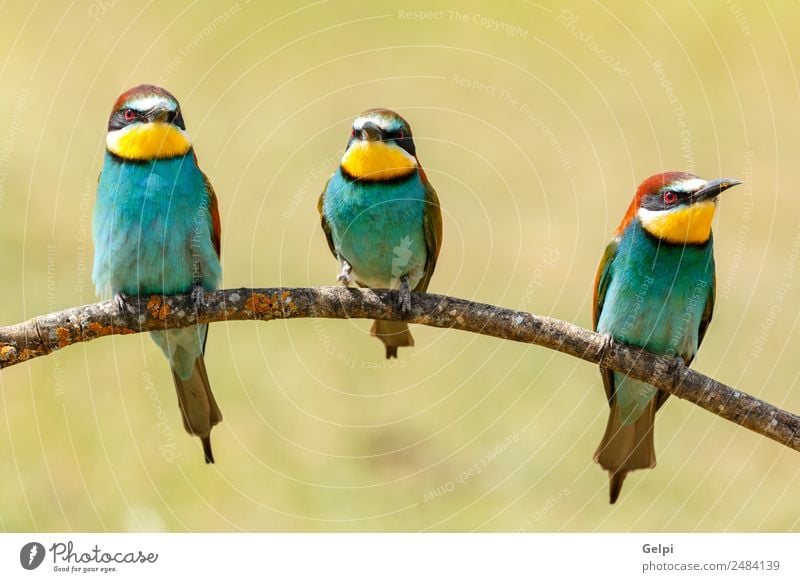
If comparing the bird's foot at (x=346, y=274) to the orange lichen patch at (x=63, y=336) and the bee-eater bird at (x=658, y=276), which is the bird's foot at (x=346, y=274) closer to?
the bee-eater bird at (x=658, y=276)

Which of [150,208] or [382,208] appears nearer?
[150,208]

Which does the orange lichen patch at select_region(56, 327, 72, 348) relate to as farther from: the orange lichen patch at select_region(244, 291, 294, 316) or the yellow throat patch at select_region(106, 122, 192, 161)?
the yellow throat patch at select_region(106, 122, 192, 161)

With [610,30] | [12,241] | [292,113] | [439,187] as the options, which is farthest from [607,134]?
[12,241]

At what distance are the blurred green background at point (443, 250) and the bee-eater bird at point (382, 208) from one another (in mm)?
1261

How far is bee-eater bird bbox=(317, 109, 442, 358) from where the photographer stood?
4180 millimetres

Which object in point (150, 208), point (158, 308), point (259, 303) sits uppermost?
point (150, 208)

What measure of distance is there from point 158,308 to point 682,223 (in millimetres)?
2082

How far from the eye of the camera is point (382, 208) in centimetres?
427

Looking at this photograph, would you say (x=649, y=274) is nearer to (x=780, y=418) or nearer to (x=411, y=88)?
(x=780, y=418)

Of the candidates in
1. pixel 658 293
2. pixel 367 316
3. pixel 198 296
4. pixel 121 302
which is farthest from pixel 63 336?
pixel 658 293

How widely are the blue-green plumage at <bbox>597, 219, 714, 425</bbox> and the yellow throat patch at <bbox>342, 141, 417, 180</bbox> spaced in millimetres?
980

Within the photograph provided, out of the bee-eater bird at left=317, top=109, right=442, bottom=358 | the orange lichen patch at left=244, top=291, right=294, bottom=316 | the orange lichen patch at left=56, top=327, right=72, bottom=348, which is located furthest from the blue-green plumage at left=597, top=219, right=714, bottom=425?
the orange lichen patch at left=56, top=327, right=72, bottom=348
